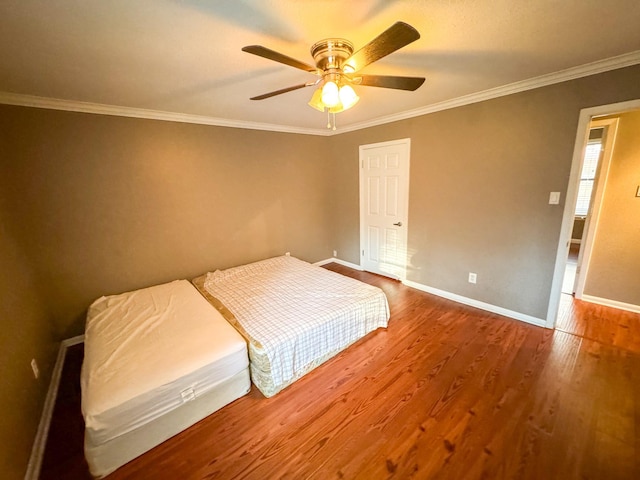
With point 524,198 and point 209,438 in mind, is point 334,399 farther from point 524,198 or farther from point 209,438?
point 524,198

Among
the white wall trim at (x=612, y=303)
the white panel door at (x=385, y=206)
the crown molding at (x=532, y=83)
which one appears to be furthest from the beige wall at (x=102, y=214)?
the white wall trim at (x=612, y=303)

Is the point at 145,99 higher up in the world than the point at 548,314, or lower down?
higher up

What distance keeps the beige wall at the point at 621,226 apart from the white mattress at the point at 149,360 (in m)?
3.80

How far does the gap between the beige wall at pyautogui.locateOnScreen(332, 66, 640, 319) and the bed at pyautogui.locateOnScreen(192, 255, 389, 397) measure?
123 centimetres

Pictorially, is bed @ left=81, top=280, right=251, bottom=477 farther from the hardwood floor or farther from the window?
the window

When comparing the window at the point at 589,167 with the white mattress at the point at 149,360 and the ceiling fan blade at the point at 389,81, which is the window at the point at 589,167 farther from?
the white mattress at the point at 149,360

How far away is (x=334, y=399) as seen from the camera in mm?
1711

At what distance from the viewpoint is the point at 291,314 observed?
2029 millimetres

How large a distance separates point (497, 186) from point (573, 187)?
547 millimetres

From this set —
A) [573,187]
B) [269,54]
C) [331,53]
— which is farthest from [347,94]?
[573,187]

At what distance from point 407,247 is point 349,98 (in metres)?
2.43

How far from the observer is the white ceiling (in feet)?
3.77

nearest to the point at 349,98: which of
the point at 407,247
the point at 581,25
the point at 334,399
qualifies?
the point at 581,25

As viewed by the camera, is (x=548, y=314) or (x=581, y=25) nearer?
(x=581, y=25)
